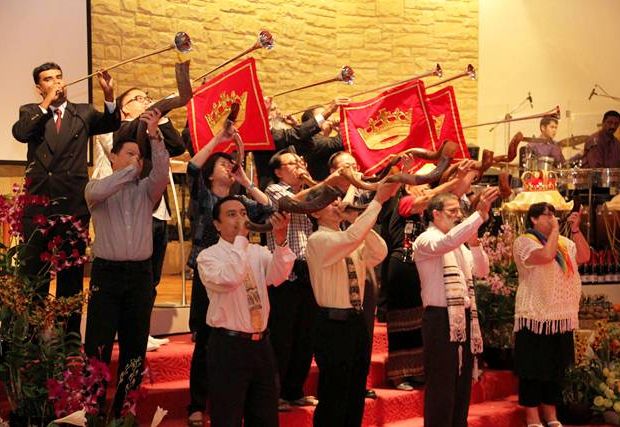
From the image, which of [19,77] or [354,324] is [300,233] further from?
[19,77]

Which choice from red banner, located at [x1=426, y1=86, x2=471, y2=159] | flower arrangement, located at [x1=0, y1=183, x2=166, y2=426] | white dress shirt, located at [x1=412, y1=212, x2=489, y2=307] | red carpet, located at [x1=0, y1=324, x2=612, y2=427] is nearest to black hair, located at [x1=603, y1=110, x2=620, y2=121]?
red banner, located at [x1=426, y1=86, x2=471, y2=159]

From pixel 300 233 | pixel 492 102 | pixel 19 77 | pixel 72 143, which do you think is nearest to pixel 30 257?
pixel 72 143

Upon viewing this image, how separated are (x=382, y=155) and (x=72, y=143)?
79.5 inches

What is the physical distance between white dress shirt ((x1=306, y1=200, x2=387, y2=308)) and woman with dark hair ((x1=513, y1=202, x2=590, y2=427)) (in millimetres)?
1765

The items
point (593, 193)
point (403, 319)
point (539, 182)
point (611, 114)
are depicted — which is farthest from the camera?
point (611, 114)

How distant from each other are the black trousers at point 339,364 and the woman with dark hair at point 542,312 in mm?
1858

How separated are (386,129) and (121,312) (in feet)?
7.79

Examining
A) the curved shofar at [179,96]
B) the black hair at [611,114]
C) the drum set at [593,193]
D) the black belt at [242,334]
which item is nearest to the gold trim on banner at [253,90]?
→ the curved shofar at [179,96]

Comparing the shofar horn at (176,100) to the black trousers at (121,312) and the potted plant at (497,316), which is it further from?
the potted plant at (497,316)

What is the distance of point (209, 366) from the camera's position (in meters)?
5.10

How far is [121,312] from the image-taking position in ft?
17.9

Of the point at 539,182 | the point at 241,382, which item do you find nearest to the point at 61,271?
the point at 241,382

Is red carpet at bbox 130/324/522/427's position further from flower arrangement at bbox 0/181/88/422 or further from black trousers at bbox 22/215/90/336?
flower arrangement at bbox 0/181/88/422

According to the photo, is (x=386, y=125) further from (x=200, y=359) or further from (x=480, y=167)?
(x=200, y=359)
